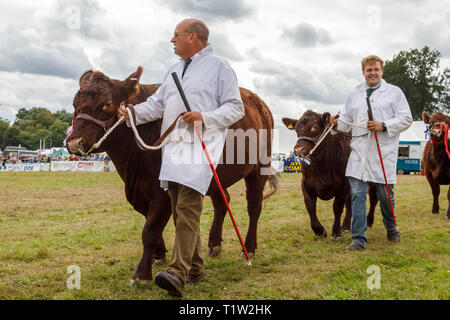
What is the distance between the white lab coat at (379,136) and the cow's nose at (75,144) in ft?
12.3

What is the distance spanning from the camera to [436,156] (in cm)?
875

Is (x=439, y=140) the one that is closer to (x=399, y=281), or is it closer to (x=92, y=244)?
(x=399, y=281)

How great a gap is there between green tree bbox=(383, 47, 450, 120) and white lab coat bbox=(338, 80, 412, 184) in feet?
188

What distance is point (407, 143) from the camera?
3259cm

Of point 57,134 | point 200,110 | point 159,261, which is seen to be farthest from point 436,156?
point 57,134

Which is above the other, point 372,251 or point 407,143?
point 407,143

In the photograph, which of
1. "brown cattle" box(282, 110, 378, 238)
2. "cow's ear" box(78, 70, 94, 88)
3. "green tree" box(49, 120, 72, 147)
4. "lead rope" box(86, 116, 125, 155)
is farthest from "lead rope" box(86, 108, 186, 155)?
"green tree" box(49, 120, 72, 147)

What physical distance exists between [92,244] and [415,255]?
14.7ft

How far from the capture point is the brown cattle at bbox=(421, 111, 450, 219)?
27.0 feet

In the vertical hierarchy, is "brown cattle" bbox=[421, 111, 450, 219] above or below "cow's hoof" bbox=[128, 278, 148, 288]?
above

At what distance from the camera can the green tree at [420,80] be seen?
58438 mm

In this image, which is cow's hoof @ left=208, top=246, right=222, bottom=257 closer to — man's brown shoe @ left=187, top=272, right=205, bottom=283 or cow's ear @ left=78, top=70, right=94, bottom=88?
man's brown shoe @ left=187, top=272, right=205, bottom=283
